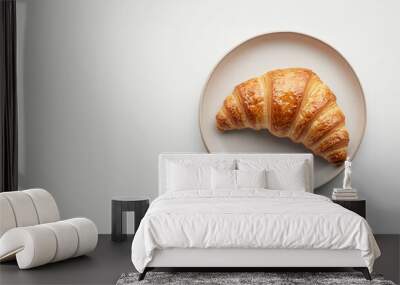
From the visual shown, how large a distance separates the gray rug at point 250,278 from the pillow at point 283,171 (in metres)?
1.38

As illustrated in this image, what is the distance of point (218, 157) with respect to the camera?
→ 6.02 metres

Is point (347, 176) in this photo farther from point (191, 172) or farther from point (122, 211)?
point (122, 211)

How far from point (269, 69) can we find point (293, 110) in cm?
61

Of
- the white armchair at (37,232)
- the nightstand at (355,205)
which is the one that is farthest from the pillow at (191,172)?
the nightstand at (355,205)

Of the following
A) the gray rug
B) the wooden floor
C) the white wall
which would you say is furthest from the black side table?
the gray rug

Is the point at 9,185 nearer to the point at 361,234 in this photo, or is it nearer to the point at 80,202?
the point at 80,202

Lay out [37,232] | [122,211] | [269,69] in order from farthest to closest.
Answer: [269,69] < [122,211] < [37,232]

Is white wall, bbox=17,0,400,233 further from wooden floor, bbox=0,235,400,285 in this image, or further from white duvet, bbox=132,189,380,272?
white duvet, bbox=132,189,380,272

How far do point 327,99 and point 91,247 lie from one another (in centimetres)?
260

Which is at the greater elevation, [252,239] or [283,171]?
[283,171]

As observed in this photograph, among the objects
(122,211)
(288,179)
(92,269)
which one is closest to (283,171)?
(288,179)

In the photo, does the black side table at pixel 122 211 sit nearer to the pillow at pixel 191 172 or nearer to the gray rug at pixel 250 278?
the pillow at pixel 191 172

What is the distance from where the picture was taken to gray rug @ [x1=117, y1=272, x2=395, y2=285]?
163 inches

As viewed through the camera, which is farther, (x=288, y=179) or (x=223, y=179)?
(x=288, y=179)
